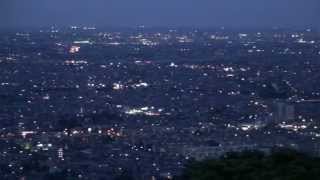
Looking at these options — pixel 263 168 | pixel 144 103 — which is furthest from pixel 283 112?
pixel 263 168

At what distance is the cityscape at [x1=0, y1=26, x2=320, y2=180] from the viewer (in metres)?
11.8

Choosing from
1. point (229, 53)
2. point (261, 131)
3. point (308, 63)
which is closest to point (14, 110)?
point (261, 131)

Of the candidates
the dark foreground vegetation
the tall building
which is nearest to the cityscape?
the tall building

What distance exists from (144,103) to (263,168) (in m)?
11.0

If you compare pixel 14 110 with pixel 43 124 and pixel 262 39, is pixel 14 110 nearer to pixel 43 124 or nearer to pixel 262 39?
pixel 43 124

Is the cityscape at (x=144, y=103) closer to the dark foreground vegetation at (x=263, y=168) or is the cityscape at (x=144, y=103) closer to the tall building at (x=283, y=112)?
the tall building at (x=283, y=112)

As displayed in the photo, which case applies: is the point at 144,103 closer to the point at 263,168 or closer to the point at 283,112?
the point at 283,112

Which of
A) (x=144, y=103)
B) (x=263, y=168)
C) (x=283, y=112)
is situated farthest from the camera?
(x=144, y=103)

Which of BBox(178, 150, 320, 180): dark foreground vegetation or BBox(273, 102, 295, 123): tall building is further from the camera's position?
BBox(273, 102, 295, 123): tall building

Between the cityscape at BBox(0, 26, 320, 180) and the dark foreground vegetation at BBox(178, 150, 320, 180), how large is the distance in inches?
87.1

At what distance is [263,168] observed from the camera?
711 cm

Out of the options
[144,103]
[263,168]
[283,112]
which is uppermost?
[263,168]

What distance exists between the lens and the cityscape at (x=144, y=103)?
1176 cm

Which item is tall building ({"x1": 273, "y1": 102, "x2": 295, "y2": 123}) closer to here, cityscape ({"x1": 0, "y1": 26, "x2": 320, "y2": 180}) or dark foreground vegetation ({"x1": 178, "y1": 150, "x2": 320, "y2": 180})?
cityscape ({"x1": 0, "y1": 26, "x2": 320, "y2": 180})
